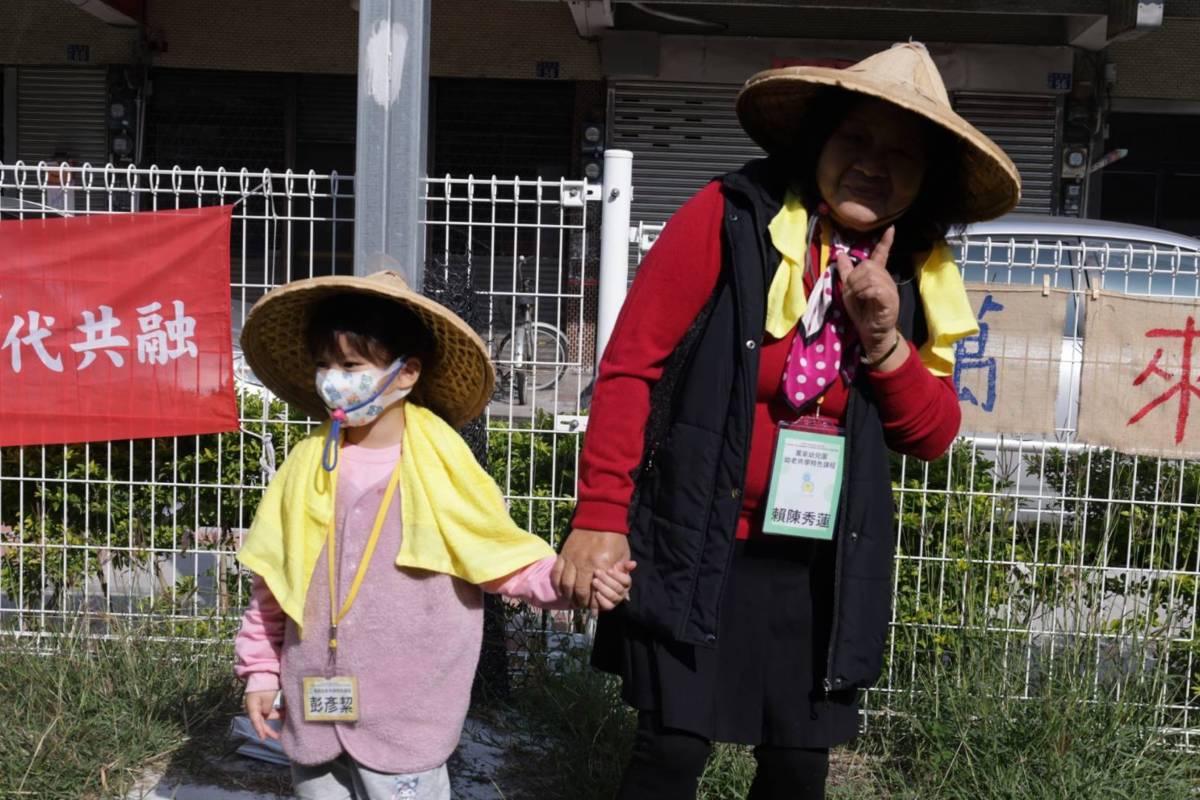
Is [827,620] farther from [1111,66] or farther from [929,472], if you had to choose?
[1111,66]

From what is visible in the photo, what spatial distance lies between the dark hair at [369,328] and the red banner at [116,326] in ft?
5.82

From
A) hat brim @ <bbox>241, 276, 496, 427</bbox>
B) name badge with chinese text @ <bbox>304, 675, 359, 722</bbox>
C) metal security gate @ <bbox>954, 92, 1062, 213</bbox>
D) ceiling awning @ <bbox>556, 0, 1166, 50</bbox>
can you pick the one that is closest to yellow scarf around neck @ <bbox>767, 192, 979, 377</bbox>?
hat brim @ <bbox>241, 276, 496, 427</bbox>

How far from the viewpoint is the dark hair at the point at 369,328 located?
246 centimetres

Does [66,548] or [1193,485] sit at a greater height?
[1193,485]

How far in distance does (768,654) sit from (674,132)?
11.0 metres

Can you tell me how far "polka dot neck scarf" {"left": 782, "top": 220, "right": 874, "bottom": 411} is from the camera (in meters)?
2.37

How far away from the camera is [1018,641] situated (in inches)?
150

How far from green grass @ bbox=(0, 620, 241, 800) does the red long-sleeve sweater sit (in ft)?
6.10

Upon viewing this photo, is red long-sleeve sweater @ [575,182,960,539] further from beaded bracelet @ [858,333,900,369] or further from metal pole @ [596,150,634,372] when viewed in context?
metal pole @ [596,150,634,372]

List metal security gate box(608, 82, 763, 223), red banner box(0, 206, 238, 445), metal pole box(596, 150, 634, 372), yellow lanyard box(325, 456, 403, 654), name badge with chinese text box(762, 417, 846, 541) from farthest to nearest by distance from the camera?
metal security gate box(608, 82, 763, 223)
red banner box(0, 206, 238, 445)
metal pole box(596, 150, 634, 372)
yellow lanyard box(325, 456, 403, 654)
name badge with chinese text box(762, 417, 846, 541)

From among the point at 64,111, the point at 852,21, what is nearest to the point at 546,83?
the point at 852,21

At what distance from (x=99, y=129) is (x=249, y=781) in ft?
36.7

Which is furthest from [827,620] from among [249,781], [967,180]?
[249,781]

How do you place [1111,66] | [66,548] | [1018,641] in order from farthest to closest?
[1111,66], [66,548], [1018,641]
